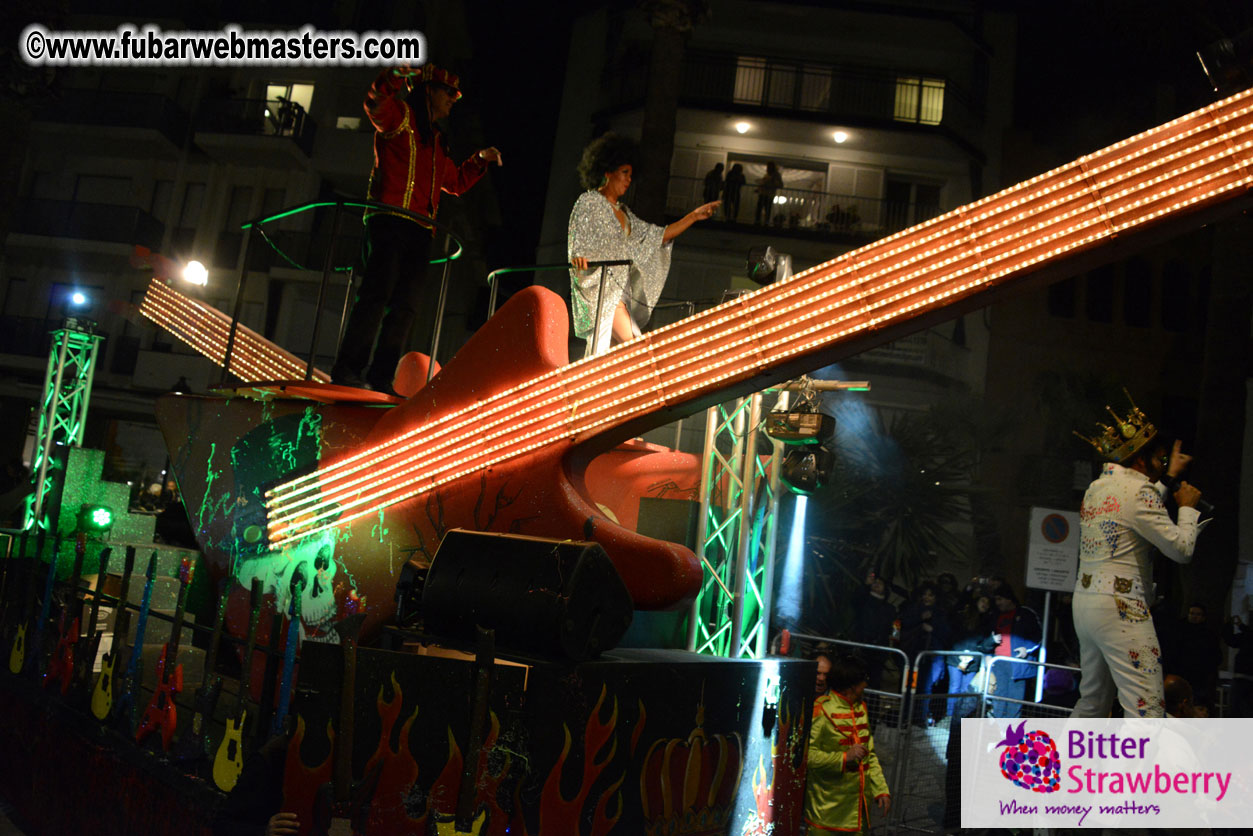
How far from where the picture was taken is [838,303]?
4070mm

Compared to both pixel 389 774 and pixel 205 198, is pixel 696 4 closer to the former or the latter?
pixel 389 774

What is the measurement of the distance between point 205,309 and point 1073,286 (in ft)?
70.9

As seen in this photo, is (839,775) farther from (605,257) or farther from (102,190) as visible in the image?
(102,190)

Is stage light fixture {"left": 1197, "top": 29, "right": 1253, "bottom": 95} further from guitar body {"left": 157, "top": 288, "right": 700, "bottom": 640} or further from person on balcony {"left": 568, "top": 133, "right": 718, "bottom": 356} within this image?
guitar body {"left": 157, "top": 288, "right": 700, "bottom": 640}

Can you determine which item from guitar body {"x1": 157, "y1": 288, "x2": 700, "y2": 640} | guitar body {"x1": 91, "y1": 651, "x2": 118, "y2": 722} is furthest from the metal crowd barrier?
guitar body {"x1": 91, "y1": 651, "x2": 118, "y2": 722}

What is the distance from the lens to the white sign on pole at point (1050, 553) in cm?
941

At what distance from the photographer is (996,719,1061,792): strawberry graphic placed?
16.2 ft

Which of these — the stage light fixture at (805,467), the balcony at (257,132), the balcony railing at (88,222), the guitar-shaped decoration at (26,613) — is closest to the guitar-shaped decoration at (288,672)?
the guitar-shaped decoration at (26,613)

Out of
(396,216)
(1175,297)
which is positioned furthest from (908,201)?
(396,216)

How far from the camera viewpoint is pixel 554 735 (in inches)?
121

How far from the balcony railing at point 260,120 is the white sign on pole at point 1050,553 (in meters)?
19.8

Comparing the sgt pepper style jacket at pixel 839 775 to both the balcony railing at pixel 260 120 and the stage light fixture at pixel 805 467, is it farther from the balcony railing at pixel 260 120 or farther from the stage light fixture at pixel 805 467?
the balcony railing at pixel 260 120

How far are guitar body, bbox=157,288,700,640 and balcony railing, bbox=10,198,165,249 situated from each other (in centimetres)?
2045

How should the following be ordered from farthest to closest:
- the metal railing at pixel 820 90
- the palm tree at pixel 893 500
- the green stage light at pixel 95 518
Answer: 1. the metal railing at pixel 820 90
2. the palm tree at pixel 893 500
3. the green stage light at pixel 95 518
